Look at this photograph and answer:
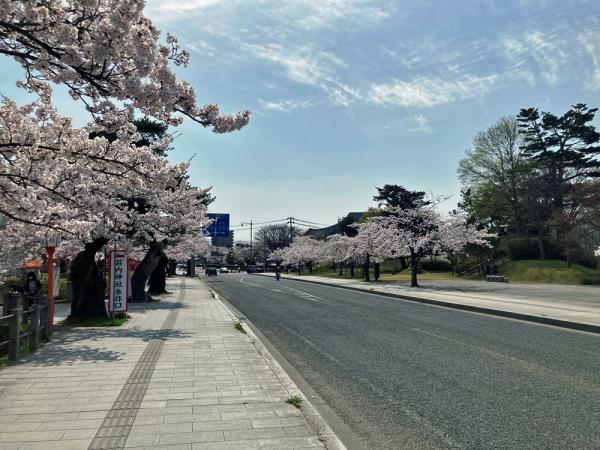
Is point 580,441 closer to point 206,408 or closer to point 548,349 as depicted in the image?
point 206,408

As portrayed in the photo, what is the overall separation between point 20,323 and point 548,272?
40.2 metres

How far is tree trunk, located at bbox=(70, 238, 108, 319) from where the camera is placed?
45.1 feet

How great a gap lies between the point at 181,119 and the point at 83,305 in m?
9.38

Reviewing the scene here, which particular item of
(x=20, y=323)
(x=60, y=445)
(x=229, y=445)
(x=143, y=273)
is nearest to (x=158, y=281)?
(x=143, y=273)

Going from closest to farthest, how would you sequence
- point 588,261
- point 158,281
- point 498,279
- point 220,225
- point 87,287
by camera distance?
point 87,287 < point 158,281 < point 498,279 < point 588,261 < point 220,225

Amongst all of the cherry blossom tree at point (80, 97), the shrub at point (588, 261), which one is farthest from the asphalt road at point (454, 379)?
the shrub at point (588, 261)

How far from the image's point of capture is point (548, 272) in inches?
1534

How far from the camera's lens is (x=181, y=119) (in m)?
6.66

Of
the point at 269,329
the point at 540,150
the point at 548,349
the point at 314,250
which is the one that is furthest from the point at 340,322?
the point at 314,250

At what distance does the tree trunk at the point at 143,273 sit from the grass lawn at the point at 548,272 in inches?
1164

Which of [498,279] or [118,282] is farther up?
[118,282]

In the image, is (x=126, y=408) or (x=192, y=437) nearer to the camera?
(x=192, y=437)

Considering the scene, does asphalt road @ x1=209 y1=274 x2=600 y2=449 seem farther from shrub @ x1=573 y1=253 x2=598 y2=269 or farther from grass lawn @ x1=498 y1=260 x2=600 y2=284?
shrub @ x1=573 y1=253 x2=598 y2=269

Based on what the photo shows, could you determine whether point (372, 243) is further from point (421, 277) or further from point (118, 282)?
point (118, 282)
